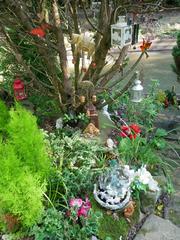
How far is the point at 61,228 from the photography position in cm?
270

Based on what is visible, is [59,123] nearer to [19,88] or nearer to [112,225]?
[19,88]

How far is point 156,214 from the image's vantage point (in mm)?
3312

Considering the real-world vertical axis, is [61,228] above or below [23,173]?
below

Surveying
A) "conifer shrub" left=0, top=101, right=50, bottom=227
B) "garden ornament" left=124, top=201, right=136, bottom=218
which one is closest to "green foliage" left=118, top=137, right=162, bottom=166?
"garden ornament" left=124, top=201, right=136, bottom=218

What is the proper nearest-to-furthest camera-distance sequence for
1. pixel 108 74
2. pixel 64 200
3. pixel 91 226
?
pixel 91 226 → pixel 64 200 → pixel 108 74

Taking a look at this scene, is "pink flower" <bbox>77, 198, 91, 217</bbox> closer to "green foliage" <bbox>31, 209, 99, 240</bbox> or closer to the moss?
"green foliage" <bbox>31, 209, 99, 240</bbox>

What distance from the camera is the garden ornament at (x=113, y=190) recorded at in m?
2.99

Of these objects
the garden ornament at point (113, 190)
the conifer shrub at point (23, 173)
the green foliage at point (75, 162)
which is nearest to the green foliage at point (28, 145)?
the conifer shrub at point (23, 173)

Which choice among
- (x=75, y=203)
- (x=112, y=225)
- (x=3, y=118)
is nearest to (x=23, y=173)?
(x=75, y=203)

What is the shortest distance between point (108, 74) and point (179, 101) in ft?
7.59

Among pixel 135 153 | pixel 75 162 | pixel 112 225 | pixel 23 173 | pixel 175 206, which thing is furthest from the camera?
pixel 135 153

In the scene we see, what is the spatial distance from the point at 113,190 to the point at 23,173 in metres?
0.85

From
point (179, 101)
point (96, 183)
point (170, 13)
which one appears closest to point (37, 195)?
point (96, 183)

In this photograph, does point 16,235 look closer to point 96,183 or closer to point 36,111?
point 96,183
